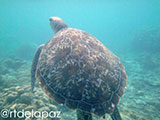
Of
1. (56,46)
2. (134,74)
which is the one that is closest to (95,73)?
(56,46)

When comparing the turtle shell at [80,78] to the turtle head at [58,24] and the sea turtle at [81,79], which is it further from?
the turtle head at [58,24]

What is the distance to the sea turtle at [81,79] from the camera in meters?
1.92

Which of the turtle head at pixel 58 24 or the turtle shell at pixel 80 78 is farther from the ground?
the turtle head at pixel 58 24

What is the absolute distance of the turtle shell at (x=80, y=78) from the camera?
192 centimetres

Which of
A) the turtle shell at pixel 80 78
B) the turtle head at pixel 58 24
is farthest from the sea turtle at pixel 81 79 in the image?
the turtle head at pixel 58 24

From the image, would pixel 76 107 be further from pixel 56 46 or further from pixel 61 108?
pixel 61 108

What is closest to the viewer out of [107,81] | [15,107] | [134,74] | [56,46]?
[107,81]

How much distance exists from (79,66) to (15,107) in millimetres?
2574

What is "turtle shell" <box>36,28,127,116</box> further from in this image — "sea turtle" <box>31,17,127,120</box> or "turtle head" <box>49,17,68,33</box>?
"turtle head" <box>49,17,68,33</box>

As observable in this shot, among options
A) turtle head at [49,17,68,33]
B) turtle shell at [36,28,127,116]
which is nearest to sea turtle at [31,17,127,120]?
turtle shell at [36,28,127,116]

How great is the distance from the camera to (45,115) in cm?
321

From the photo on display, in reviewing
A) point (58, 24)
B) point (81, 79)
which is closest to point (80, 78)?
point (81, 79)

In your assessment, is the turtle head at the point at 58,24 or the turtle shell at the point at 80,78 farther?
the turtle head at the point at 58,24

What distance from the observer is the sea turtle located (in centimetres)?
192
